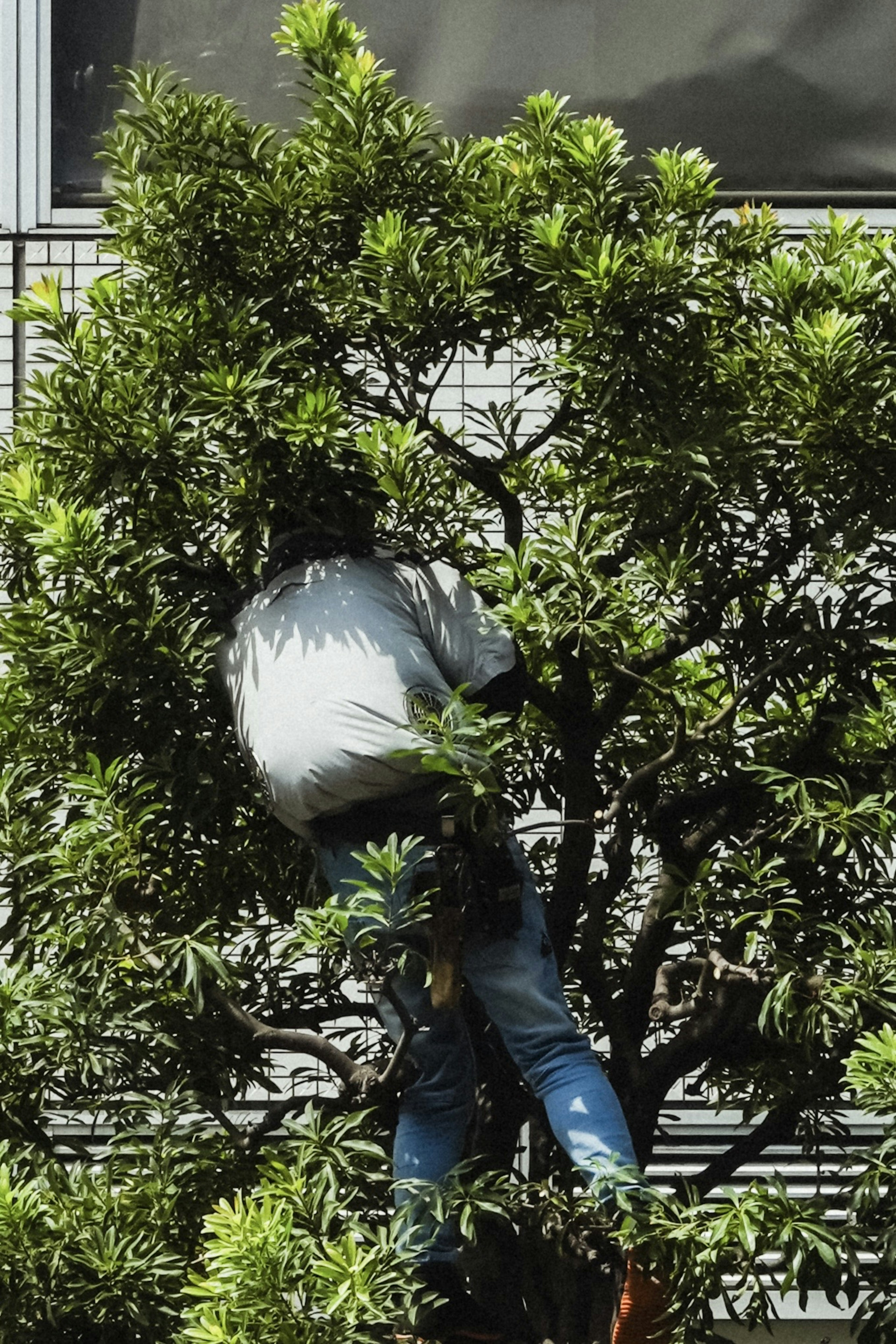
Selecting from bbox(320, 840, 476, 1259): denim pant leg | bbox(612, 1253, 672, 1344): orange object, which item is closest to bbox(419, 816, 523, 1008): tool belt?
bbox(320, 840, 476, 1259): denim pant leg

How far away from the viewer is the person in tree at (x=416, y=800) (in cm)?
360

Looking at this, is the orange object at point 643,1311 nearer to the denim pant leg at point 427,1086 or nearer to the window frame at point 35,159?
the denim pant leg at point 427,1086

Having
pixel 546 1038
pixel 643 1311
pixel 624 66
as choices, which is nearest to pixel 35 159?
pixel 624 66

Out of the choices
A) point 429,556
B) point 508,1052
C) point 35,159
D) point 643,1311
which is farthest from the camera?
point 35,159

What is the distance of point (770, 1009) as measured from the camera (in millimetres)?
3646

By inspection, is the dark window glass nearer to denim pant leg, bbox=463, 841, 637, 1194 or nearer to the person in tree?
the person in tree

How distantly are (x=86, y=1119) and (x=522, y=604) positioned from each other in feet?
11.0

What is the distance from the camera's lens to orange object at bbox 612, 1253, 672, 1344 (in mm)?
3531

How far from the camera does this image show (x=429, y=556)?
403cm

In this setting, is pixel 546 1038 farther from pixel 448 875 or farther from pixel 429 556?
pixel 429 556

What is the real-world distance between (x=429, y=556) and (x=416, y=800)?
23.8 inches

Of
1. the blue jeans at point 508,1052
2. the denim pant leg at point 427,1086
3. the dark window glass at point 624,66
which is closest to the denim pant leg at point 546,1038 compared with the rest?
the blue jeans at point 508,1052

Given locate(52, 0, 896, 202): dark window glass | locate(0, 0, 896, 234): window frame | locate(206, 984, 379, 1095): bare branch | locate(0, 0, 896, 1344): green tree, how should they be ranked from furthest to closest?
1. locate(52, 0, 896, 202): dark window glass
2. locate(0, 0, 896, 234): window frame
3. locate(206, 984, 379, 1095): bare branch
4. locate(0, 0, 896, 1344): green tree

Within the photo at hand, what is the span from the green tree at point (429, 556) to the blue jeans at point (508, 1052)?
11 cm
